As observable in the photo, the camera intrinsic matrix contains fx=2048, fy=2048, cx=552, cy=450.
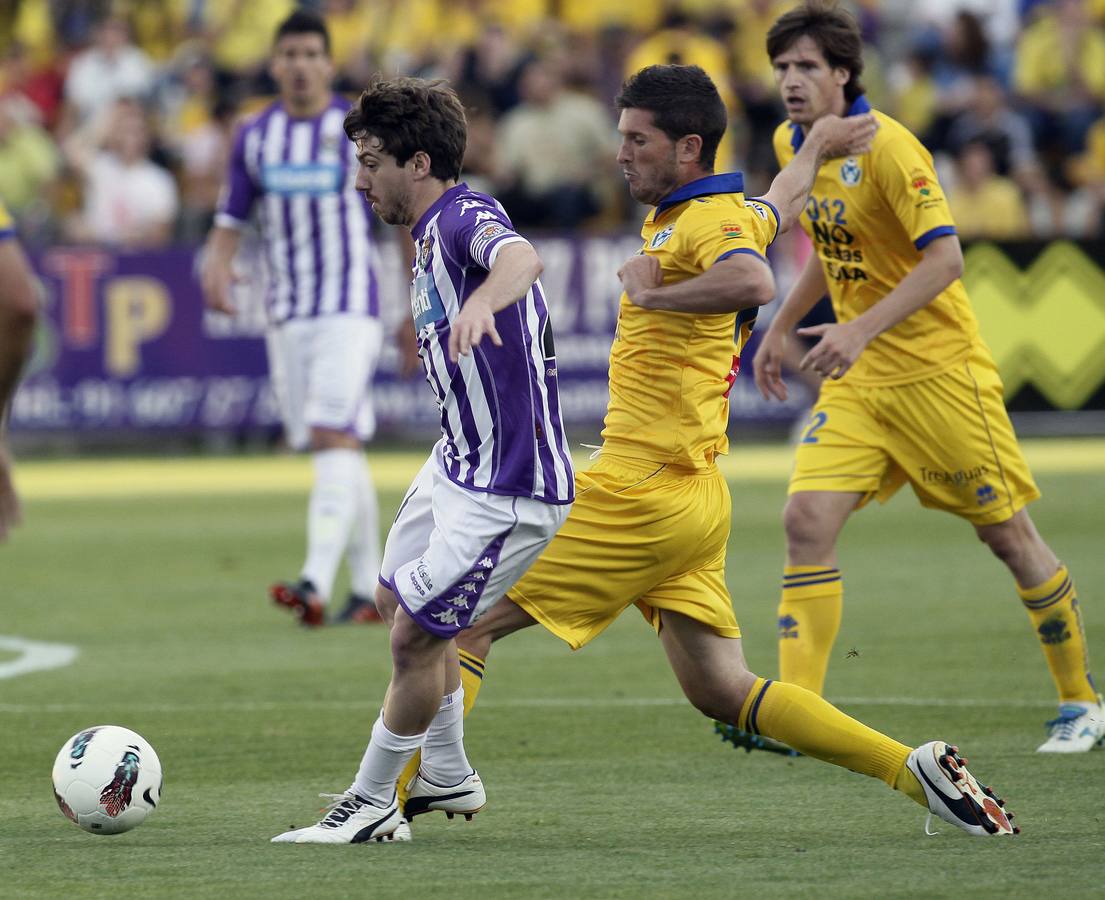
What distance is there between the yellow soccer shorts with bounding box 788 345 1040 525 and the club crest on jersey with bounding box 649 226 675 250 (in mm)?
1532

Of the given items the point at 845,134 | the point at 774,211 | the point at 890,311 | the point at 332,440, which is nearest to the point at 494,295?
the point at 774,211

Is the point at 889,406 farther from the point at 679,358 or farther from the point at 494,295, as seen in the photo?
the point at 494,295

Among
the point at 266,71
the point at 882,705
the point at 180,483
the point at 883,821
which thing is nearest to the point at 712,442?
the point at 883,821

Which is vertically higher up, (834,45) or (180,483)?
(834,45)

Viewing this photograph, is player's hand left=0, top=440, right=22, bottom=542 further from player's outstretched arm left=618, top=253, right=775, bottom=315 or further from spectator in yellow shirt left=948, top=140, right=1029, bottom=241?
spectator in yellow shirt left=948, top=140, right=1029, bottom=241

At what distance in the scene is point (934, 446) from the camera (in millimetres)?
6703

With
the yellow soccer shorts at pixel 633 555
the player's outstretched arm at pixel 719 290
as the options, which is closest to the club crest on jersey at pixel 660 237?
the player's outstretched arm at pixel 719 290

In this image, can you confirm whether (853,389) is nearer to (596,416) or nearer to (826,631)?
(826,631)

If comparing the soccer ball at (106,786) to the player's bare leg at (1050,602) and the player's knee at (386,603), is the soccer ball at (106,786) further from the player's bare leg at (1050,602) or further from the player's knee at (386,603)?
the player's bare leg at (1050,602)

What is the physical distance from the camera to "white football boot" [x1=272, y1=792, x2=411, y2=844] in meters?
5.17

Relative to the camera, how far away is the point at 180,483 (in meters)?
16.6

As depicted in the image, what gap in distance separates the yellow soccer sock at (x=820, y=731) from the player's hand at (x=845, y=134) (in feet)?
5.59

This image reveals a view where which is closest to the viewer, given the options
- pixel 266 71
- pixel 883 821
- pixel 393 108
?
pixel 393 108

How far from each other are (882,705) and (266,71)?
14414mm
